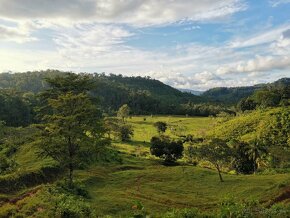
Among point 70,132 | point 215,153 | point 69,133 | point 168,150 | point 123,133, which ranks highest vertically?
point 70,132

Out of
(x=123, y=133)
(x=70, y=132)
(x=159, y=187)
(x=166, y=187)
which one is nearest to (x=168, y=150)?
(x=166, y=187)

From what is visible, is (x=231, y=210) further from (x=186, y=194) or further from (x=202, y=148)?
(x=202, y=148)

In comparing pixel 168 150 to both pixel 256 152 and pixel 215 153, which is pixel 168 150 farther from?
pixel 215 153

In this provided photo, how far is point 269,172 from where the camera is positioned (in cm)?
8606

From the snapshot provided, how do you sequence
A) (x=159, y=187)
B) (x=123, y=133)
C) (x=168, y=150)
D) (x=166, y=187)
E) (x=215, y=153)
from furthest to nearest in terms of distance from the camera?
(x=123, y=133), (x=168, y=150), (x=215, y=153), (x=166, y=187), (x=159, y=187)

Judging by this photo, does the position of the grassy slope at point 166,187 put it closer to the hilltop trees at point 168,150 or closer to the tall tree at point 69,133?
the tall tree at point 69,133

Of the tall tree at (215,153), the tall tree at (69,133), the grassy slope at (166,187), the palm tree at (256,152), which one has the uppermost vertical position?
the tall tree at (69,133)

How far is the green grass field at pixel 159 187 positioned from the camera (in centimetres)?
5444

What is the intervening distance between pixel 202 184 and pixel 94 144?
84.5 feet

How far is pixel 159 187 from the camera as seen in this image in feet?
231

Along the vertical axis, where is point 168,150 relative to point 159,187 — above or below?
above

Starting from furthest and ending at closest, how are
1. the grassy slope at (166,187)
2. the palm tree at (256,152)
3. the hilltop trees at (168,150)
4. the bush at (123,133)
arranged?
the bush at (123,133) < the hilltop trees at (168,150) < the palm tree at (256,152) < the grassy slope at (166,187)

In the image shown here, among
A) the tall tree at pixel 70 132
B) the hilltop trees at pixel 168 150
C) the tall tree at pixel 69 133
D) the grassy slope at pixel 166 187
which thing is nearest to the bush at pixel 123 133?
the hilltop trees at pixel 168 150

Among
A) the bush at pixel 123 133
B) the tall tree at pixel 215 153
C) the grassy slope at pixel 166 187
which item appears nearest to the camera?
the grassy slope at pixel 166 187
